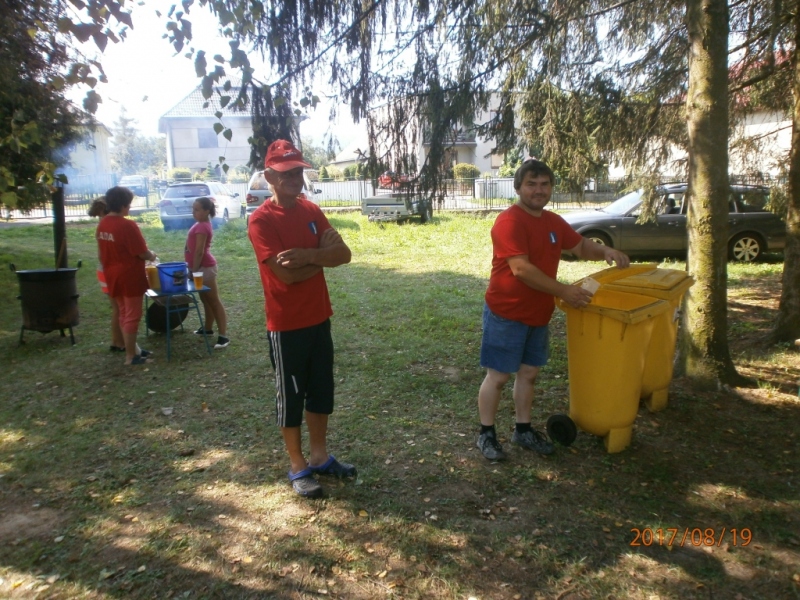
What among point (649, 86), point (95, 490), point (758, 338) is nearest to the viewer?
point (95, 490)

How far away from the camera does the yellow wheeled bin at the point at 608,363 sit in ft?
12.2

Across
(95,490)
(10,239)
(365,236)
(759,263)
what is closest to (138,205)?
(10,239)

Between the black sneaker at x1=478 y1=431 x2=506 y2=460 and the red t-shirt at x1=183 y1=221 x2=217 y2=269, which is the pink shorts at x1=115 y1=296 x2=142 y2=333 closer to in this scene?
the red t-shirt at x1=183 y1=221 x2=217 y2=269

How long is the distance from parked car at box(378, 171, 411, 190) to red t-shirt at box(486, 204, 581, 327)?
2.38 m

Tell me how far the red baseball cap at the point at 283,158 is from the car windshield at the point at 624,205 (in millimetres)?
10738

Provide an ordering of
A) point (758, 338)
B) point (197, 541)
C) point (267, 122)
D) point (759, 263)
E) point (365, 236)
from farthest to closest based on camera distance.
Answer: point (365, 236) < point (759, 263) < point (758, 338) < point (267, 122) < point (197, 541)

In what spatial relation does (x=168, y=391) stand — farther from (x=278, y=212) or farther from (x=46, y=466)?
(x=278, y=212)

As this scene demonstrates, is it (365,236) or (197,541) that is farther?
(365,236)

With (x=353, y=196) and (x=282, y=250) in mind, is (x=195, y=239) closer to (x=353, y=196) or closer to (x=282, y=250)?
(x=282, y=250)

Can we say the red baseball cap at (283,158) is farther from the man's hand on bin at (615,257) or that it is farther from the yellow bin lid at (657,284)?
the yellow bin lid at (657,284)

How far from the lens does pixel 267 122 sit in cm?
511

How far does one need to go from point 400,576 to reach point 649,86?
6153mm

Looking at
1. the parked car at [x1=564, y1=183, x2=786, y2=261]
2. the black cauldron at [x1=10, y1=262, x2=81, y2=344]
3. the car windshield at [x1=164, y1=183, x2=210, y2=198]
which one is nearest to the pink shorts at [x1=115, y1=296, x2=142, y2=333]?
the black cauldron at [x1=10, y1=262, x2=81, y2=344]

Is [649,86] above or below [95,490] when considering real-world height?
above
